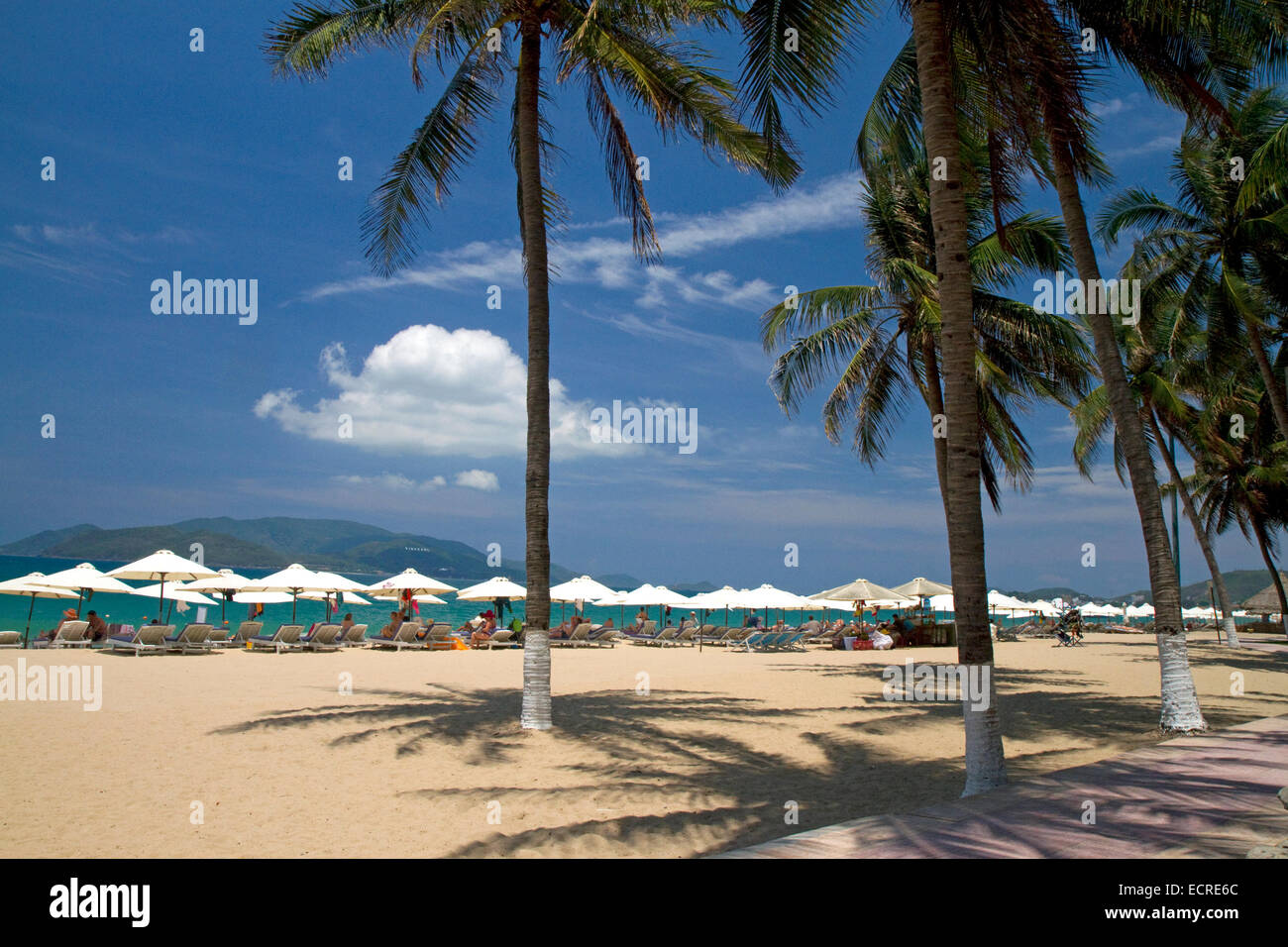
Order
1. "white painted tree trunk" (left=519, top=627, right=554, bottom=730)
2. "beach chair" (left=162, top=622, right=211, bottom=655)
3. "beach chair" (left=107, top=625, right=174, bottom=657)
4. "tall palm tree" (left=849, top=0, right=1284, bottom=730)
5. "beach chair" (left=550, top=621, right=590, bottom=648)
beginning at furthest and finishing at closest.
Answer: "beach chair" (left=550, top=621, right=590, bottom=648) → "beach chair" (left=162, top=622, right=211, bottom=655) → "beach chair" (left=107, top=625, right=174, bottom=657) → "white painted tree trunk" (left=519, top=627, right=554, bottom=730) → "tall palm tree" (left=849, top=0, right=1284, bottom=730)

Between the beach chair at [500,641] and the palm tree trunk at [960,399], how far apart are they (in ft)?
67.2

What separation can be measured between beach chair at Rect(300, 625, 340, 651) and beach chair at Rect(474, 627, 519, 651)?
4.82 metres

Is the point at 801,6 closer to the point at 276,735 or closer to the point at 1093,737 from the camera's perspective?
the point at 1093,737

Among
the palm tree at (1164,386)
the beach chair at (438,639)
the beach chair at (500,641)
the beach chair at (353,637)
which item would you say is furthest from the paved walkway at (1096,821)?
the beach chair at (500,641)

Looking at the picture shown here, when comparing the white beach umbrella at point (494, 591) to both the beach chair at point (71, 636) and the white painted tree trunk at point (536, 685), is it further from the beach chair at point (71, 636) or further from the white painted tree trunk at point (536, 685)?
the white painted tree trunk at point (536, 685)

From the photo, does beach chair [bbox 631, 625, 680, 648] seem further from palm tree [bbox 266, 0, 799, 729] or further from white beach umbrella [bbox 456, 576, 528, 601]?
palm tree [bbox 266, 0, 799, 729]

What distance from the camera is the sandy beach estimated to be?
533 centimetres

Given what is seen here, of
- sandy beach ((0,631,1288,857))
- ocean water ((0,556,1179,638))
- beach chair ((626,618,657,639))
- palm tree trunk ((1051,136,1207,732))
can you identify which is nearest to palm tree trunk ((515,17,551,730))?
sandy beach ((0,631,1288,857))

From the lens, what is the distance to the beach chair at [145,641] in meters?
18.5

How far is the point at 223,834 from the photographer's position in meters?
5.26

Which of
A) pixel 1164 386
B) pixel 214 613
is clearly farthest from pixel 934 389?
pixel 214 613
